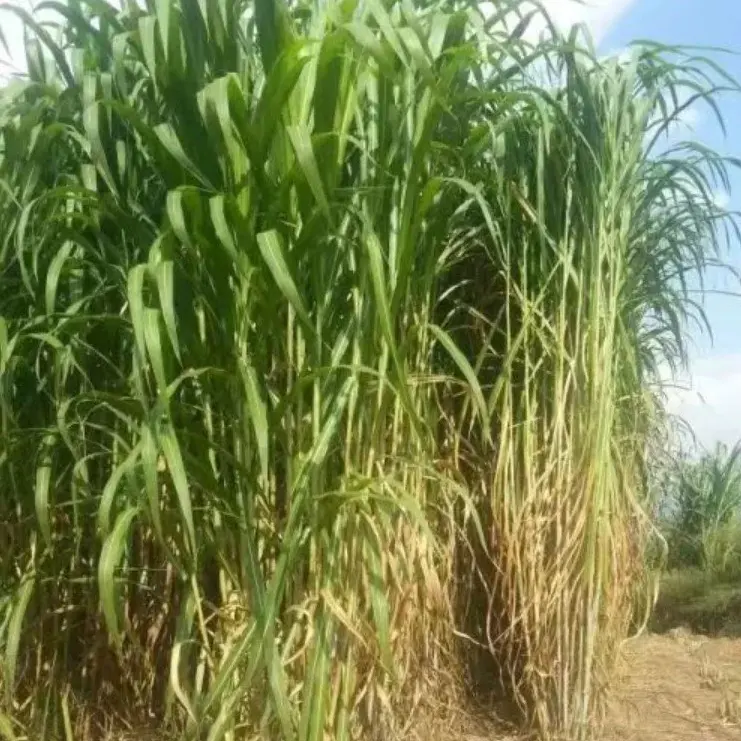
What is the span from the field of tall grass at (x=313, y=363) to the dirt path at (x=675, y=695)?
0.14 meters

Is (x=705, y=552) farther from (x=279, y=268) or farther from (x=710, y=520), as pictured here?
(x=279, y=268)

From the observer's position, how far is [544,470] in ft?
7.83

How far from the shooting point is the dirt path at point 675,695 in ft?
8.01

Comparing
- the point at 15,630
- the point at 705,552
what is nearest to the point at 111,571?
the point at 15,630

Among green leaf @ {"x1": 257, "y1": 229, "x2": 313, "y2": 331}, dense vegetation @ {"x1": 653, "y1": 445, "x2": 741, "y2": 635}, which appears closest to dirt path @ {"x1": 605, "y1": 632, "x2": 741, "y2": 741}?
dense vegetation @ {"x1": 653, "y1": 445, "x2": 741, "y2": 635}

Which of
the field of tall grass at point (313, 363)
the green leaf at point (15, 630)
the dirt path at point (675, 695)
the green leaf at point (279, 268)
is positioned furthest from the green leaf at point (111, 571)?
the dirt path at point (675, 695)

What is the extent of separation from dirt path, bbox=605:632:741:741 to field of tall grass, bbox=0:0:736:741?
0.45ft

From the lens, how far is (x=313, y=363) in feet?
6.26

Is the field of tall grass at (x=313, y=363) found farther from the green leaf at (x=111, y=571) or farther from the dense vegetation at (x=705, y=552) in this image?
the dense vegetation at (x=705, y=552)

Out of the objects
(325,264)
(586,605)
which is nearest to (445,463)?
(586,605)

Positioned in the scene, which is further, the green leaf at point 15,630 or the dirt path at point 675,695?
the dirt path at point 675,695

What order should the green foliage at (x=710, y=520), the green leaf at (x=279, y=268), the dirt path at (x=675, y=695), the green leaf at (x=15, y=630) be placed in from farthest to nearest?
the green foliage at (x=710, y=520) < the dirt path at (x=675, y=695) < the green leaf at (x=15, y=630) < the green leaf at (x=279, y=268)

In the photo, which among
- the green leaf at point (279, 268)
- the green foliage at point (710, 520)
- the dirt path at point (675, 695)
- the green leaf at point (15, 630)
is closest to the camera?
the green leaf at point (279, 268)

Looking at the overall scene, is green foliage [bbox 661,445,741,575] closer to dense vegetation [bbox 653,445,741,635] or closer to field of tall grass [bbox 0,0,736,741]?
dense vegetation [bbox 653,445,741,635]
